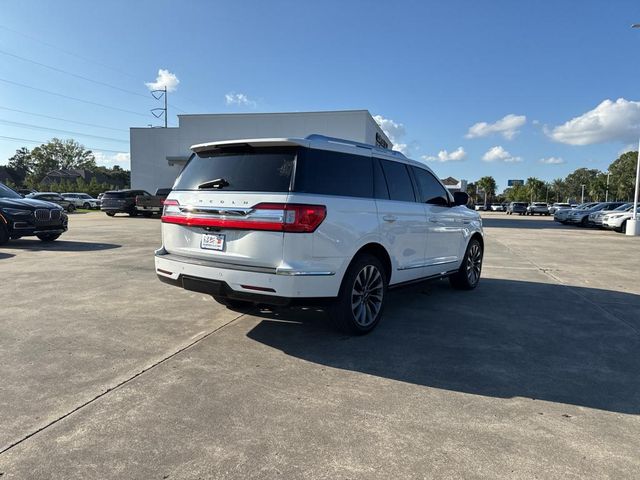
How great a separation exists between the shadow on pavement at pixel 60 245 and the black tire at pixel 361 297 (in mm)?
8784

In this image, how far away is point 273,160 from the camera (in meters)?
4.30

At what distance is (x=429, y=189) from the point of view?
6.31 meters

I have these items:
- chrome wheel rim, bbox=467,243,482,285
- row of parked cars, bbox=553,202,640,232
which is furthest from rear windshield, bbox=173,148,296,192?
row of parked cars, bbox=553,202,640,232

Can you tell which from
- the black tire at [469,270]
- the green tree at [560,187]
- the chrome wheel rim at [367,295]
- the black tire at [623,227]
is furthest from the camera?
the green tree at [560,187]

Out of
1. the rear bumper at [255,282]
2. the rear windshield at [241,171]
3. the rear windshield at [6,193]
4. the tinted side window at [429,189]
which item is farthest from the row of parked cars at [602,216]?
the rear windshield at [6,193]

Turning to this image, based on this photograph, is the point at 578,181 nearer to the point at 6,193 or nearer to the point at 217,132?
the point at 217,132

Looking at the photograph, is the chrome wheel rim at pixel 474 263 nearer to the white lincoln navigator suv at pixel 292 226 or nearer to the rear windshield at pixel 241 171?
the white lincoln navigator suv at pixel 292 226

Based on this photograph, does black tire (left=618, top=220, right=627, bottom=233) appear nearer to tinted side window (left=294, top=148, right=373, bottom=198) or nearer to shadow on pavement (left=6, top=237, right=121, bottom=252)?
tinted side window (left=294, top=148, right=373, bottom=198)

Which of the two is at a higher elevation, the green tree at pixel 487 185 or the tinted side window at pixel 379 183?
the green tree at pixel 487 185

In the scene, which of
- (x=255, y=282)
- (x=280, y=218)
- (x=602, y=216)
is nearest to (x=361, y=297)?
(x=255, y=282)

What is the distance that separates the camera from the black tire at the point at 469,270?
7.35 metres

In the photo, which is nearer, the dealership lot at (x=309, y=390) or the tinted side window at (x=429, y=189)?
the dealership lot at (x=309, y=390)

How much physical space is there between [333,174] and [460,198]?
338 centimetres

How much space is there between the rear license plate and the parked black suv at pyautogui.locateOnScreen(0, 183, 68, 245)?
9.27 metres
